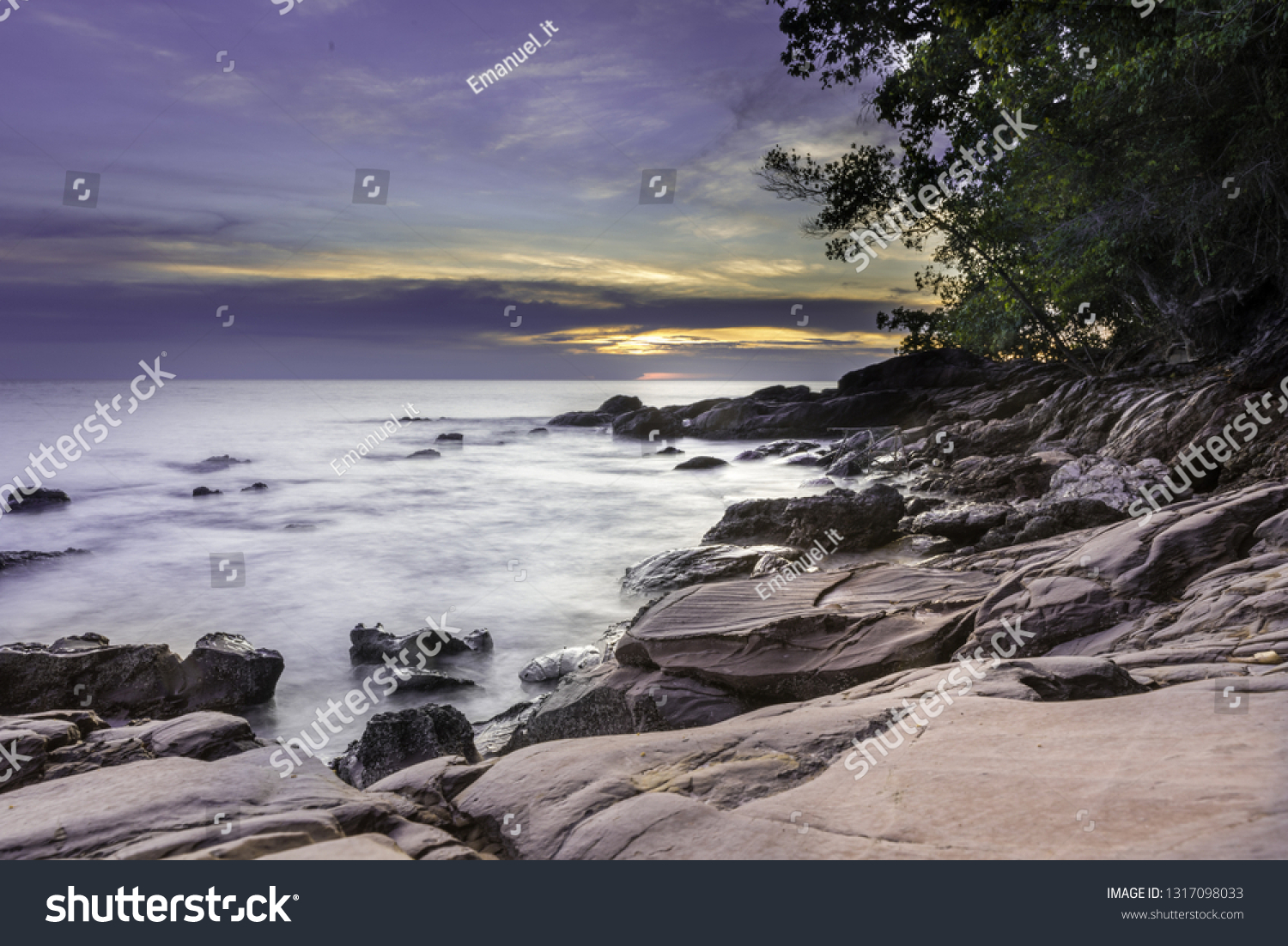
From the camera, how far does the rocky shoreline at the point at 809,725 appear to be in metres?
2.88

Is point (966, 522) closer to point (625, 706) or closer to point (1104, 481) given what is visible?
point (1104, 481)

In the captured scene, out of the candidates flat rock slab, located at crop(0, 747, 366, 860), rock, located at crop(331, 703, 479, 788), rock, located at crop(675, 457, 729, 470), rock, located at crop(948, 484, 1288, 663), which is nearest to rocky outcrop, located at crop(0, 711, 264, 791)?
flat rock slab, located at crop(0, 747, 366, 860)

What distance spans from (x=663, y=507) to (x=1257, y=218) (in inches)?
636

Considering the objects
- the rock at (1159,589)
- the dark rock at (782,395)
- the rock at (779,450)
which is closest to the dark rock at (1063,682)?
the rock at (1159,589)

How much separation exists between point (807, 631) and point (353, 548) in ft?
45.6

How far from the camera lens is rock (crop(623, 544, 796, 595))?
416 inches

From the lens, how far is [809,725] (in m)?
4.10

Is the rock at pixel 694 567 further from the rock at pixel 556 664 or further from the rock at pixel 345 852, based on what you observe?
the rock at pixel 345 852

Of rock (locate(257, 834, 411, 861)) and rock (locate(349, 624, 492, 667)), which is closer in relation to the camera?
rock (locate(257, 834, 411, 861))

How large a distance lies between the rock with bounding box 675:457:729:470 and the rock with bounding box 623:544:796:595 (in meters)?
16.9

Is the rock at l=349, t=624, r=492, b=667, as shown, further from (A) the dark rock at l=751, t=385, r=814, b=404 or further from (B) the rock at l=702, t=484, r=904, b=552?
(A) the dark rock at l=751, t=385, r=814, b=404
